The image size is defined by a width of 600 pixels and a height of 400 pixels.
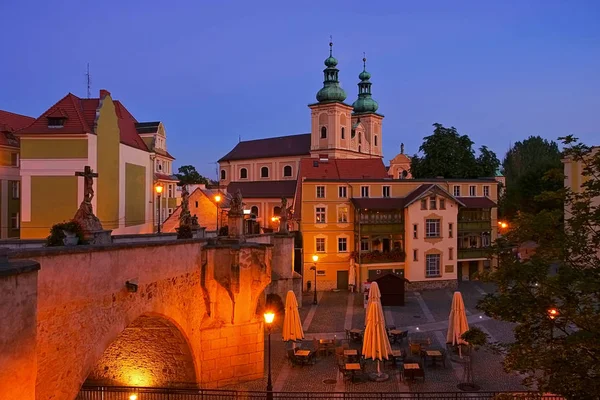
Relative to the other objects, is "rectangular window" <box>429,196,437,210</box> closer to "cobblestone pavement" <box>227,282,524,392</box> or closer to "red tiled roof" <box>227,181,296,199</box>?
"cobblestone pavement" <box>227,282,524,392</box>

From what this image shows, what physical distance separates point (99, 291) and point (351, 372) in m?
11.1

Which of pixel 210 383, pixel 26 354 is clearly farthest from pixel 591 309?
pixel 210 383

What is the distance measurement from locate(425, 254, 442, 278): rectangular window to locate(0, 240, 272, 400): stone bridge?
24.2 m

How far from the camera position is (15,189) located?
31.0m

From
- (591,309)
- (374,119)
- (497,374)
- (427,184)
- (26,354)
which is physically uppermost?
(374,119)

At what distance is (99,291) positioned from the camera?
12.4 metres

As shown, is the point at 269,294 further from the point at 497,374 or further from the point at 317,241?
the point at 497,374

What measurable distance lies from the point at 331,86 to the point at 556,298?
73.7 metres

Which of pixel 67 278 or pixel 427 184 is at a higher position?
pixel 427 184

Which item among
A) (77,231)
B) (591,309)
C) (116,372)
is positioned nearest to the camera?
(591,309)

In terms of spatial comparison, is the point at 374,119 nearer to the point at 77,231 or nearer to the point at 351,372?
the point at 351,372

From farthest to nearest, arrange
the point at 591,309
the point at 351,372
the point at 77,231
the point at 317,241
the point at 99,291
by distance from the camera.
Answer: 1. the point at 317,241
2. the point at 351,372
3. the point at 77,231
4. the point at 99,291
5. the point at 591,309

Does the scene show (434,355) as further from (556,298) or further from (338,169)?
(338,169)

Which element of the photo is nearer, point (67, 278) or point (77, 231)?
point (67, 278)
